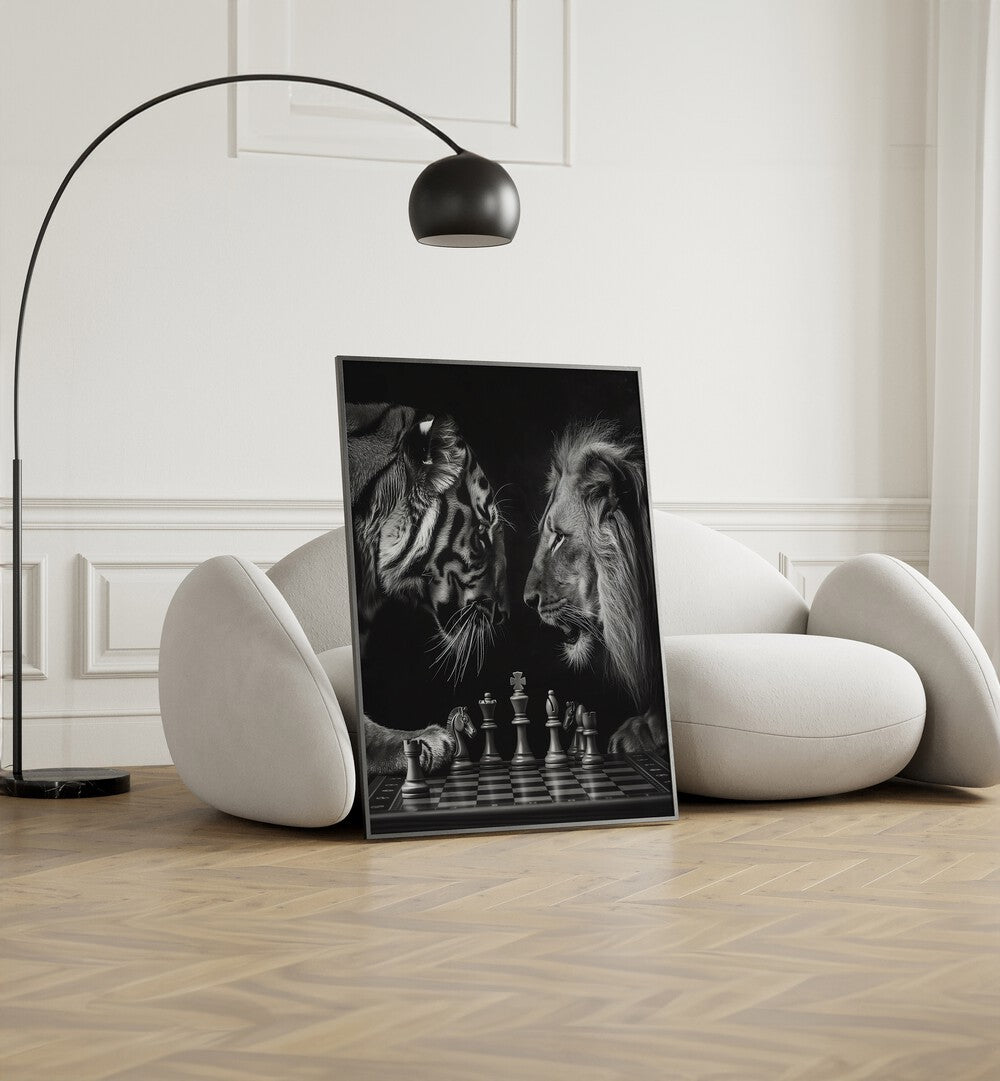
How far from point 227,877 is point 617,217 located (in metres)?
3.08

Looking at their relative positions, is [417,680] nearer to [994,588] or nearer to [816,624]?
[816,624]

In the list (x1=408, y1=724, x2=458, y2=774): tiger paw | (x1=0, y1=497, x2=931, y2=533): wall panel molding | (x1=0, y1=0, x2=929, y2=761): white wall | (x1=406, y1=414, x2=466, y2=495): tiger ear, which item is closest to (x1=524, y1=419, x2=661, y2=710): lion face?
(x1=406, y1=414, x2=466, y2=495): tiger ear

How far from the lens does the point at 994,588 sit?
16.3 feet

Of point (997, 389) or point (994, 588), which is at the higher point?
point (997, 389)

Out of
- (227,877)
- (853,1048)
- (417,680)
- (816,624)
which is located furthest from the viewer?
(816,624)

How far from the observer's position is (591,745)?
3064 mm

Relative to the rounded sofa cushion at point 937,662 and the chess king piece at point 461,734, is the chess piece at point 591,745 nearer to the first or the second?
the chess king piece at point 461,734

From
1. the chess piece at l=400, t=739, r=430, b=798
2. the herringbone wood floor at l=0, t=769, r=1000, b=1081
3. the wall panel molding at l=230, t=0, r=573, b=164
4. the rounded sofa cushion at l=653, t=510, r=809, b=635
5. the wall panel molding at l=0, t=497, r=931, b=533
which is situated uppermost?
the wall panel molding at l=230, t=0, r=573, b=164

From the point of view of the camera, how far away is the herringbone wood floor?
155cm

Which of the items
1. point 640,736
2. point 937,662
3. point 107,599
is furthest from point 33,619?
point 937,662

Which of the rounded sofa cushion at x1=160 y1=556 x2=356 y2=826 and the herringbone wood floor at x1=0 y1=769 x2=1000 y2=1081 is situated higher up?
the rounded sofa cushion at x1=160 y1=556 x2=356 y2=826

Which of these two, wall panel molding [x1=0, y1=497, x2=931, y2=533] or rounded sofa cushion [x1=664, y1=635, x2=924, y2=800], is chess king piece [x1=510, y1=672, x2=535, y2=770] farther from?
wall panel molding [x1=0, y1=497, x2=931, y2=533]

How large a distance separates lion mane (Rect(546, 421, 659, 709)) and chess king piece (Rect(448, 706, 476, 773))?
0.34 m

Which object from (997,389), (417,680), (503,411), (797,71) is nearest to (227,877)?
(417,680)
